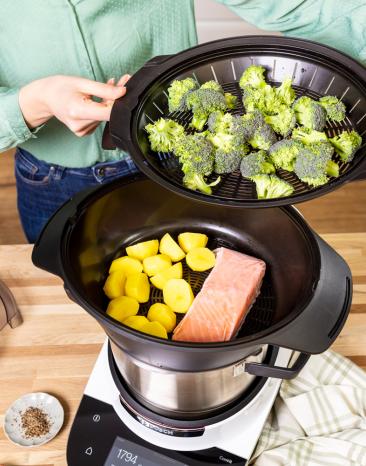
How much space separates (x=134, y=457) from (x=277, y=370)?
35cm

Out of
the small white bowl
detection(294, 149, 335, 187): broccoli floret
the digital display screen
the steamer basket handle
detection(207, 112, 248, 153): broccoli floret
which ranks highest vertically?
detection(207, 112, 248, 153): broccoli floret

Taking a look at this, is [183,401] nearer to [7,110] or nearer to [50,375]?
[50,375]

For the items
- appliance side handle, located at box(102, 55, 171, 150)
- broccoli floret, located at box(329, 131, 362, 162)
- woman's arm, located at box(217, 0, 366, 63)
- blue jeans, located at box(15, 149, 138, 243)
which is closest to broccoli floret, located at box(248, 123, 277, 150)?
broccoli floret, located at box(329, 131, 362, 162)

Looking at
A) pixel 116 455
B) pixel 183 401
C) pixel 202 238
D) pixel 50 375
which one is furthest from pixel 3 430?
pixel 202 238

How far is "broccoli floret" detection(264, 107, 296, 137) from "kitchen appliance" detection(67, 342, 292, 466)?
527 mm

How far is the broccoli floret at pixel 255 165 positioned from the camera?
0.91 metres

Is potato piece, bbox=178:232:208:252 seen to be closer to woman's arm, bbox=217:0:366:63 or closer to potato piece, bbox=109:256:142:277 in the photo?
potato piece, bbox=109:256:142:277

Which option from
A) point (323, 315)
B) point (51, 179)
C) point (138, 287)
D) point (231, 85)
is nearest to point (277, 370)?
point (323, 315)

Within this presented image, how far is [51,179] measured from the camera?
1.69 m

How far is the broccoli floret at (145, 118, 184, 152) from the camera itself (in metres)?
0.94

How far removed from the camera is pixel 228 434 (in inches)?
41.7

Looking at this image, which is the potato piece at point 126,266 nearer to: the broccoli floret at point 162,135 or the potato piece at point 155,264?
the potato piece at point 155,264

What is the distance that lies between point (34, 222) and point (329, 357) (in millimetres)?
1134

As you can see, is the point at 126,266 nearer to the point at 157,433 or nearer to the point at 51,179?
the point at 157,433
